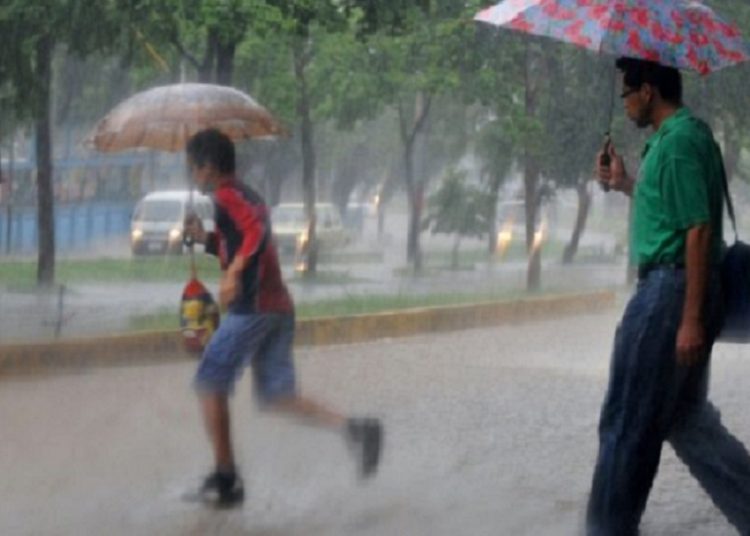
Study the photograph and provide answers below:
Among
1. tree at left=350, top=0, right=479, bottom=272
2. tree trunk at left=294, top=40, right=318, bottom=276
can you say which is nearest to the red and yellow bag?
tree at left=350, top=0, right=479, bottom=272

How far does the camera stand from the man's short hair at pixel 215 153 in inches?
326

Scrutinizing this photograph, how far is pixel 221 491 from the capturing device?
8.16 meters

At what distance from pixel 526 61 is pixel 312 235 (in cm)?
409

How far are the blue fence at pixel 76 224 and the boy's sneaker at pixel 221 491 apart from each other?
41.8 metres

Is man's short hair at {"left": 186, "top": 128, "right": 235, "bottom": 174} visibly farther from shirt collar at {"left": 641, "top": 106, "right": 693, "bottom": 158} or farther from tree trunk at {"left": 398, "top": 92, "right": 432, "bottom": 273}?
tree trunk at {"left": 398, "top": 92, "right": 432, "bottom": 273}

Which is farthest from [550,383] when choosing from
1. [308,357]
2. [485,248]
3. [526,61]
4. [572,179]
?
[485,248]

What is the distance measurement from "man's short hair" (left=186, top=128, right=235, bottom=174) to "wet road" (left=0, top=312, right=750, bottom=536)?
1303mm

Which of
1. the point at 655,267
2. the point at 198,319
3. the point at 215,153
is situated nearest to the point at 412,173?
the point at 198,319

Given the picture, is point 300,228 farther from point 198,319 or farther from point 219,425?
point 219,425

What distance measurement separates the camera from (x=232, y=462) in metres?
8.17

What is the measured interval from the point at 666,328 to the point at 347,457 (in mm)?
3662

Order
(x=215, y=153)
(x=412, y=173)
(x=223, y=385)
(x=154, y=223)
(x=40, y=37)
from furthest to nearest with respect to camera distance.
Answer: (x=154, y=223)
(x=412, y=173)
(x=40, y=37)
(x=215, y=153)
(x=223, y=385)

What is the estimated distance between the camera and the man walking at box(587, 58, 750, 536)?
606 centimetres

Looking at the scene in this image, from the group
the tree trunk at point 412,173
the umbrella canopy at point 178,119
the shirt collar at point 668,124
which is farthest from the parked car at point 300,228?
the shirt collar at point 668,124
